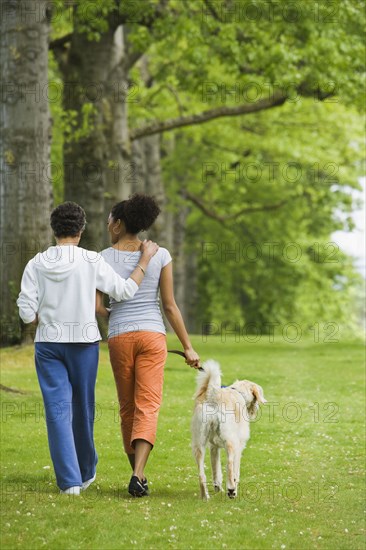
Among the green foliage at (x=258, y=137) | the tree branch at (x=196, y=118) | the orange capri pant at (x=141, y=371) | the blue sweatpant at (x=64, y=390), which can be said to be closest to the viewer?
the blue sweatpant at (x=64, y=390)

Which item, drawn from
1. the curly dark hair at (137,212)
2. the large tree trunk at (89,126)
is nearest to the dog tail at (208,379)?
the curly dark hair at (137,212)

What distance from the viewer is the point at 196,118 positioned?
26391 mm

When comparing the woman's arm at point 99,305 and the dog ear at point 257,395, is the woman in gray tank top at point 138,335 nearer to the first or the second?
the woman's arm at point 99,305

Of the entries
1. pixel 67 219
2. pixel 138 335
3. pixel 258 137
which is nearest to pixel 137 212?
pixel 67 219

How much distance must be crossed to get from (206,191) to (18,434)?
102ft

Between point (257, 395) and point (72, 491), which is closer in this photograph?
point (72, 491)

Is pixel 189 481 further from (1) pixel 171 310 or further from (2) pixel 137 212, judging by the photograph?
(2) pixel 137 212

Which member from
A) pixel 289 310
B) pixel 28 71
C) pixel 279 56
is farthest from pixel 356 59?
pixel 289 310

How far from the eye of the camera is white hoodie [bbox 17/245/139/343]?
827 centimetres

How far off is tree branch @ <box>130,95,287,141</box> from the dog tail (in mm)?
17936

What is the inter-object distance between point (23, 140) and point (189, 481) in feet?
33.8

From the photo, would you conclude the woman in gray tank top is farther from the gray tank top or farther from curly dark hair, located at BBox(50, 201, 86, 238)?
curly dark hair, located at BBox(50, 201, 86, 238)

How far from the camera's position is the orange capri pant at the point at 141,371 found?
27.9 ft

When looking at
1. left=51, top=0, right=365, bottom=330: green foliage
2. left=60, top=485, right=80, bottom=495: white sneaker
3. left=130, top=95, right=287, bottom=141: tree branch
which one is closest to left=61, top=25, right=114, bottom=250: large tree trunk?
left=51, top=0, right=365, bottom=330: green foliage
